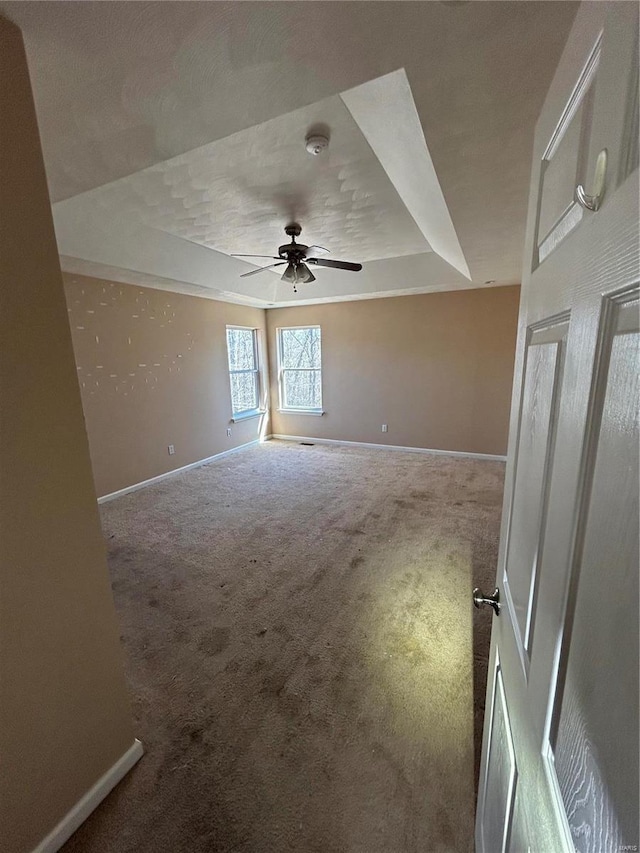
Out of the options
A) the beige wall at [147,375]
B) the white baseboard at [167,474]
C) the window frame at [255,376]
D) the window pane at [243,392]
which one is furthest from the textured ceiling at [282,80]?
the window pane at [243,392]

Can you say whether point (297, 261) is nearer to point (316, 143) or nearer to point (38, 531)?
point (316, 143)

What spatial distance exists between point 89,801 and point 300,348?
223 inches

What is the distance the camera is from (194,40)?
979mm

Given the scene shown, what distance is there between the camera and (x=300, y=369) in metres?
6.29

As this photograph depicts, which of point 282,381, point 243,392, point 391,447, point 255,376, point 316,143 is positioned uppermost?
point 316,143

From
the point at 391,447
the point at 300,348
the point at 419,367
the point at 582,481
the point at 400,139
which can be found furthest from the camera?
the point at 300,348

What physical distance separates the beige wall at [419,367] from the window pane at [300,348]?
Answer: 0.16 metres

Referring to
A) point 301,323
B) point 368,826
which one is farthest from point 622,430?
point 301,323

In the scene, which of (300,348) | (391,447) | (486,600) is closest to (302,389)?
(300,348)

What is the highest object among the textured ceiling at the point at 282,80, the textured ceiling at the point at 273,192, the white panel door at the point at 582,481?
the textured ceiling at the point at 273,192

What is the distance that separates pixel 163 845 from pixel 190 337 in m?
4.70

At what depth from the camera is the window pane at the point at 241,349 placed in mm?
5711

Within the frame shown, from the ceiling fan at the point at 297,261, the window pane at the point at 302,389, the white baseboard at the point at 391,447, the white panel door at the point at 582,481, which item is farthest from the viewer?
the window pane at the point at 302,389

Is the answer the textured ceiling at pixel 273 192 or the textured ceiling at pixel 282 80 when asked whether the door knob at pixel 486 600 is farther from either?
the textured ceiling at pixel 273 192
